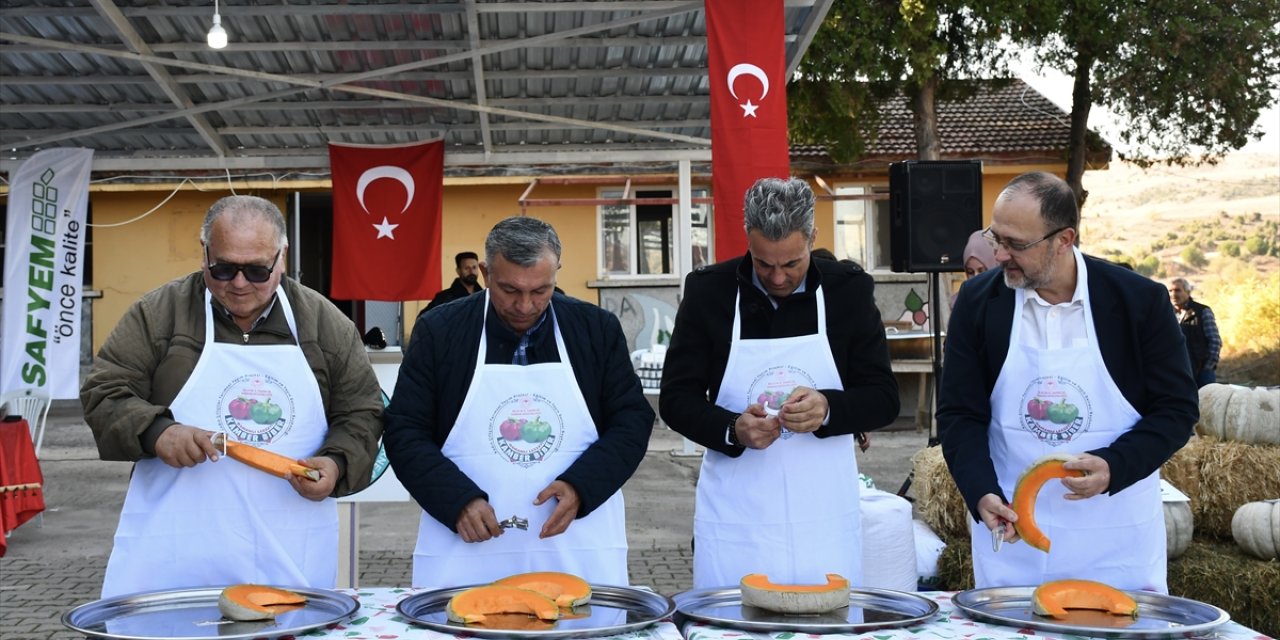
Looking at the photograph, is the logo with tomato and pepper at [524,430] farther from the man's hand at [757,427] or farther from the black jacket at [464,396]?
the man's hand at [757,427]

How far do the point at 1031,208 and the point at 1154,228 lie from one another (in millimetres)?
69385

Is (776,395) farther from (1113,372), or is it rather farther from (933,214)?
(933,214)

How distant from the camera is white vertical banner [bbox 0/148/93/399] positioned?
8.67m

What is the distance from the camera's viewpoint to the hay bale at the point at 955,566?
224 inches

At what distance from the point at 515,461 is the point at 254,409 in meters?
0.63

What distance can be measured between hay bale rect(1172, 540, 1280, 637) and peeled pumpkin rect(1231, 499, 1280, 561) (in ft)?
0.16

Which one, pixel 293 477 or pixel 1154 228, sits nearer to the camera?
pixel 293 477

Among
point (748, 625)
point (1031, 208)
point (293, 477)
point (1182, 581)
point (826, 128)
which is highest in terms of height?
point (826, 128)

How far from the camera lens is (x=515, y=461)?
10.1 feet

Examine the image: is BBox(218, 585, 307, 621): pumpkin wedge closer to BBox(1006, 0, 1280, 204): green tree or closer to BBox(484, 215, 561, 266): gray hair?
BBox(484, 215, 561, 266): gray hair

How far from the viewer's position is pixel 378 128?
973 centimetres

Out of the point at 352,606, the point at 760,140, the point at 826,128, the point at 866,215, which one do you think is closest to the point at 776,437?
the point at 352,606

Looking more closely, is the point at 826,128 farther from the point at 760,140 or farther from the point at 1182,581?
the point at 1182,581

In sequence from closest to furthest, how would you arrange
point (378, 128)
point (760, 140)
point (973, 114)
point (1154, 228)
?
1. point (760, 140)
2. point (378, 128)
3. point (973, 114)
4. point (1154, 228)
